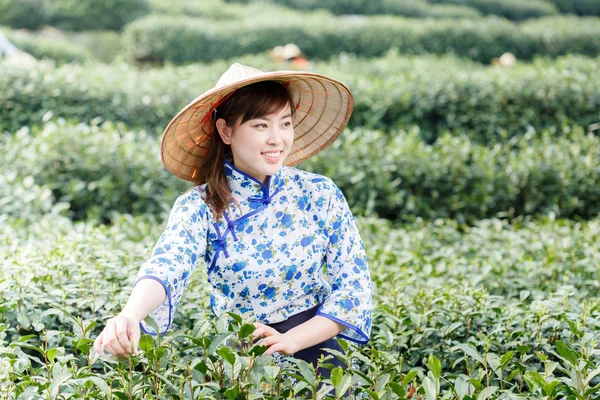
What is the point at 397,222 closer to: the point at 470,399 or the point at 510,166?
the point at 510,166

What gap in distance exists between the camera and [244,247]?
1886 millimetres

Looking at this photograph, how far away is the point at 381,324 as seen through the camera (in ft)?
7.39

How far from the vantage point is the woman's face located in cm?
187

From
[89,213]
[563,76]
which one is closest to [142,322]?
[89,213]

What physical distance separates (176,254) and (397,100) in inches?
177

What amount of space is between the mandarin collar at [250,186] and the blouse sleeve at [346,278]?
17 centimetres

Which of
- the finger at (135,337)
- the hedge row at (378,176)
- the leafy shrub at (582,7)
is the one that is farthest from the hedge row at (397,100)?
the leafy shrub at (582,7)

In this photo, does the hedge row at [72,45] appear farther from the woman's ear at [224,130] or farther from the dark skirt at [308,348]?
the dark skirt at [308,348]

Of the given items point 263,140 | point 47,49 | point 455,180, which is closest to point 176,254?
point 263,140

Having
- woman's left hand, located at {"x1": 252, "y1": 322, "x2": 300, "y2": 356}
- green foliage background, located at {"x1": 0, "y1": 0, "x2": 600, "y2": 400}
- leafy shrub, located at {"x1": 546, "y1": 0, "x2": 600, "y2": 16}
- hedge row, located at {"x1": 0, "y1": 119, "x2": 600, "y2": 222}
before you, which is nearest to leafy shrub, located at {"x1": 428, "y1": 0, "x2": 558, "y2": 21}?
leafy shrub, located at {"x1": 546, "y1": 0, "x2": 600, "y2": 16}

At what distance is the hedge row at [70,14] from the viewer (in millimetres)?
12750

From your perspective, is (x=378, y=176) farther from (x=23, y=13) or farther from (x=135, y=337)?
(x=23, y=13)

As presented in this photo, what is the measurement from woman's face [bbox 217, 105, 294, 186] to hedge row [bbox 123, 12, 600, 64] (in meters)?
8.84

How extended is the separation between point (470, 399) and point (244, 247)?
0.72 meters
